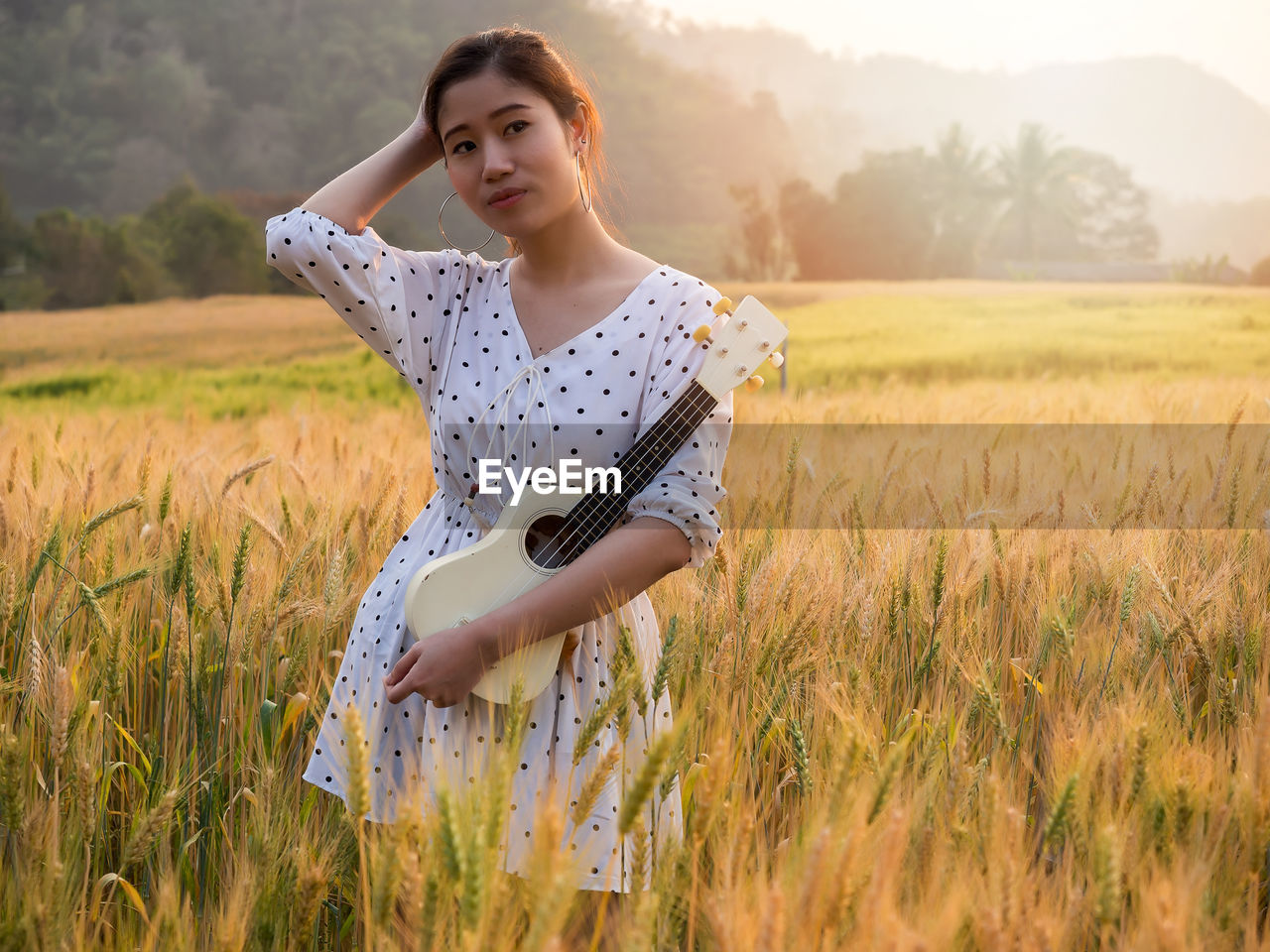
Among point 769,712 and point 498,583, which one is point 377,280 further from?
point 769,712

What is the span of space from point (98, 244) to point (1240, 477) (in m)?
37.2

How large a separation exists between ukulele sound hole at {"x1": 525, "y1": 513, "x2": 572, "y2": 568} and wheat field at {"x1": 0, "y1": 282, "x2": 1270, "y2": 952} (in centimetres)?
20

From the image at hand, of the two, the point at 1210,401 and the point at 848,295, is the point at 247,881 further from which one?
the point at 848,295

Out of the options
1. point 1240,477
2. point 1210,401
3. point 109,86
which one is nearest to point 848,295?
point 1210,401

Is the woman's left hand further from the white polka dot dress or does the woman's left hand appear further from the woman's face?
the woman's face

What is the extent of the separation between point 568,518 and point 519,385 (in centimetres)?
23

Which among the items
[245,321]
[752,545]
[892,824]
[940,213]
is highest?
[940,213]

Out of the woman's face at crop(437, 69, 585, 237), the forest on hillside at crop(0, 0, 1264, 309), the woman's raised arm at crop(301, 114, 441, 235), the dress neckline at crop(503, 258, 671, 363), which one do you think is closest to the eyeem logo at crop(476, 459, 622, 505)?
the dress neckline at crop(503, 258, 671, 363)

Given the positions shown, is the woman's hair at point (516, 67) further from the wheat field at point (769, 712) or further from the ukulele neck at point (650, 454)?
the wheat field at point (769, 712)

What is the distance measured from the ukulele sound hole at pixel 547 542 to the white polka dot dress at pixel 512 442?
0.07 metres

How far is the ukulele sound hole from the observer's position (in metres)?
1.47

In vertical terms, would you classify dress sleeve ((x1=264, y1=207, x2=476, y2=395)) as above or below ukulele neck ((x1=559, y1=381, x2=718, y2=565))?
above

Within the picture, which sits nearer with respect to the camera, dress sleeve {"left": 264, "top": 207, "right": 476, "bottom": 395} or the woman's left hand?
the woman's left hand

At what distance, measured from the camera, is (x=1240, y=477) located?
2662mm
